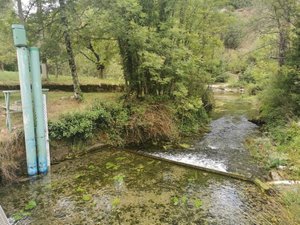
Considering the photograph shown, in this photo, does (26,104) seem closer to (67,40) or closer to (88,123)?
(88,123)

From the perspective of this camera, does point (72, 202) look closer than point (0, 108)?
Yes

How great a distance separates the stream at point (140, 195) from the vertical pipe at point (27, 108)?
1.83 feet

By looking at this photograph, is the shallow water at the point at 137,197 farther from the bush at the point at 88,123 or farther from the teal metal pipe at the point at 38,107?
the bush at the point at 88,123

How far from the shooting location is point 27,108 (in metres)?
6.00

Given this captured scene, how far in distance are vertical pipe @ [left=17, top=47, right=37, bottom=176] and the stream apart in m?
0.56

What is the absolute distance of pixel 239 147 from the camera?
8688mm

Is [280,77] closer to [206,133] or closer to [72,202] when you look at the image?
[206,133]

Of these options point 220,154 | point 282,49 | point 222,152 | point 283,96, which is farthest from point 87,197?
point 282,49

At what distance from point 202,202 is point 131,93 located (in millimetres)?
5610

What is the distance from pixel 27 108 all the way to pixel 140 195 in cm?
→ 317

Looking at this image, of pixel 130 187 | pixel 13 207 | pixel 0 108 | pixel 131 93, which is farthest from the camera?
pixel 131 93

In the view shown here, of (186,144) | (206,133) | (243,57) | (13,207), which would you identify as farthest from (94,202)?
(243,57)

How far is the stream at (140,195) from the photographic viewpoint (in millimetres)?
4625

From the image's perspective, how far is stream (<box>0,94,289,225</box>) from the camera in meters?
4.62
